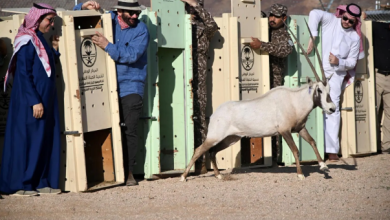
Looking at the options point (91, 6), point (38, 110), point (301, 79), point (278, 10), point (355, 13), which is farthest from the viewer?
point (355, 13)

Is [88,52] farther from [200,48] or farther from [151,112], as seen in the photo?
[200,48]

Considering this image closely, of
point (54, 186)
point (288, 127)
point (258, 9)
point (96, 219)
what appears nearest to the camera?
point (96, 219)

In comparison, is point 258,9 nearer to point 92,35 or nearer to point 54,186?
point 92,35

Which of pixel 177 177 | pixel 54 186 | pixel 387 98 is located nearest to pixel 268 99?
pixel 177 177

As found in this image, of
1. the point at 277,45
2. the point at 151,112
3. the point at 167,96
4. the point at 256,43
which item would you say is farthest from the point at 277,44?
the point at 151,112

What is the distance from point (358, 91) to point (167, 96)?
4.35 meters

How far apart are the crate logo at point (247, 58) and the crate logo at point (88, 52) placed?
301cm

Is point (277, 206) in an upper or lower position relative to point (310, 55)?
lower

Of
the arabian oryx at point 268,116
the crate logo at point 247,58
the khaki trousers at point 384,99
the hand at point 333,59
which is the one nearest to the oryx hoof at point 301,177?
the arabian oryx at point 268,116

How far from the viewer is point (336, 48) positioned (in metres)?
12.2

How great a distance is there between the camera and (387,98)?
14.0 m

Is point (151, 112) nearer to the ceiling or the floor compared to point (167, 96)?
nearer to the floor

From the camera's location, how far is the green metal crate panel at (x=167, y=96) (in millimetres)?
9883

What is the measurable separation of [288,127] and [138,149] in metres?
2.18
